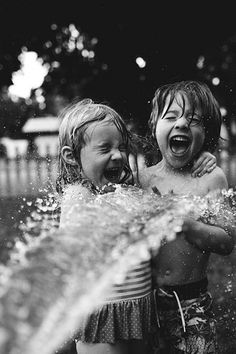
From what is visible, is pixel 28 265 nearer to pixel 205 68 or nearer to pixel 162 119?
pixel 162 119

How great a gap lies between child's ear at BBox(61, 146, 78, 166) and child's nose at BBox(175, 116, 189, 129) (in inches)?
18.3

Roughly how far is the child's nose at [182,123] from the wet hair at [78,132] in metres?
0.22

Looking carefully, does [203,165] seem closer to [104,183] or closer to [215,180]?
[215,180]

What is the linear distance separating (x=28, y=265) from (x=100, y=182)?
34.3 inches

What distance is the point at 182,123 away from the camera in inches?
92.2

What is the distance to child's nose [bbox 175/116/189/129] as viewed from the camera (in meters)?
2.34

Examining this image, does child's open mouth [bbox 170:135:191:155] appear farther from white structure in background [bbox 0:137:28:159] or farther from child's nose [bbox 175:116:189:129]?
white structure in background [bbox 0:137:28:159]

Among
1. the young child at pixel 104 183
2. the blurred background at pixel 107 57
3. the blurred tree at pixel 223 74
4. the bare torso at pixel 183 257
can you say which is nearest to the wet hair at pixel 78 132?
the young child at pixel 104 183

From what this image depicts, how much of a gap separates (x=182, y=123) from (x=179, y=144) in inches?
3.7

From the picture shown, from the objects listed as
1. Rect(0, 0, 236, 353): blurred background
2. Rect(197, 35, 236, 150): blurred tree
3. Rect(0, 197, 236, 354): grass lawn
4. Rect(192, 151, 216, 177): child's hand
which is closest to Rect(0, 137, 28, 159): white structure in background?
Rect(0, 0, 236, 353): blurred background

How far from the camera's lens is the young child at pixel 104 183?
2.11 metres

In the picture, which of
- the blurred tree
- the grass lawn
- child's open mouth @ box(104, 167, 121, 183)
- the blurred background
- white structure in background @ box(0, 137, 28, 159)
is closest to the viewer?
child's open mouth @ box(104, 167, 121, 183)

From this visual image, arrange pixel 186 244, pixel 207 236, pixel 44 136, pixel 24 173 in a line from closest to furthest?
pixel 207 236
pixel 186 244
pixel 44 136
pixel 24 173

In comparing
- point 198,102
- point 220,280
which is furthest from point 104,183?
point 220,280
